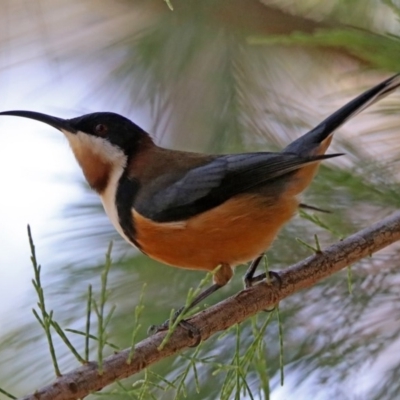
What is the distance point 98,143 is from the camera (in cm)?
108

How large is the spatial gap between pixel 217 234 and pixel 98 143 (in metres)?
0.24

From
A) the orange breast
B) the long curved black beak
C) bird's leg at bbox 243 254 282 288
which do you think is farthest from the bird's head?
bird's leg at bbox 243 254 282 288

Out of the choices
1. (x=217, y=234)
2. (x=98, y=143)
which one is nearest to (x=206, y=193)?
(x=217, y=234)

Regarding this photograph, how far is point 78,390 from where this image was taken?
2.19ft

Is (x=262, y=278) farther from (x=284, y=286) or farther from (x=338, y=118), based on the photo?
(x=338, y=118)

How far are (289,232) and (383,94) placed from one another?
0.26 m

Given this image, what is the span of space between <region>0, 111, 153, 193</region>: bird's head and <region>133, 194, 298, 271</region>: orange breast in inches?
5.0

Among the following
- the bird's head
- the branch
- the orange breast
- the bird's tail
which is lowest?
the branch

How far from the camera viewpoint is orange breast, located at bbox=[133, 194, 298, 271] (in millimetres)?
959

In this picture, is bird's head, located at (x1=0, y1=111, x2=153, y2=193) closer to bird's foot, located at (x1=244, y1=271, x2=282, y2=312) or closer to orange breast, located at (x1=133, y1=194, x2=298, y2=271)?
orange breast, located at (x1=133, y1=194, x2=298, y2=271)

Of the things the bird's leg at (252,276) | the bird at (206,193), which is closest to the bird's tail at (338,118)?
the bird at (206,193)

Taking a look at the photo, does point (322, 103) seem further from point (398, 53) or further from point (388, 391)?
point (388, 391)

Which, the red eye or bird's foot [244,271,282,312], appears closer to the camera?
bird's foot [244,271,282,312]

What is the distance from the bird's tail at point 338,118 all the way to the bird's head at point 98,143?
0.25m
